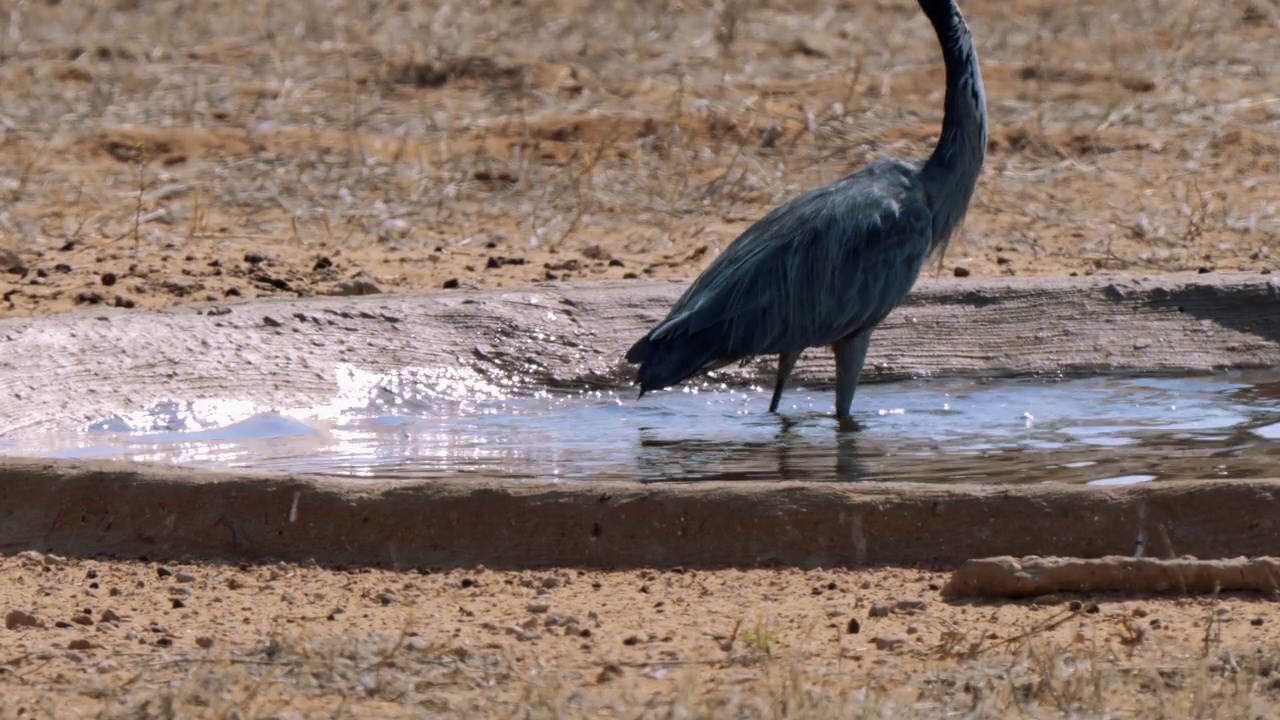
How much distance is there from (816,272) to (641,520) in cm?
255

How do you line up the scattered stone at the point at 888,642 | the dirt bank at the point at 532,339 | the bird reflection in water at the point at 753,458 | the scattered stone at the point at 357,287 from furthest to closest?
1. the scattered stone at the point at 357,287
2. the dirt bank at the point at 532,339
3. the bird reflection in water at the point at 753,458
4. the scattered stone at the point at 888,642

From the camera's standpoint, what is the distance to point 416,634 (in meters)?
4.06

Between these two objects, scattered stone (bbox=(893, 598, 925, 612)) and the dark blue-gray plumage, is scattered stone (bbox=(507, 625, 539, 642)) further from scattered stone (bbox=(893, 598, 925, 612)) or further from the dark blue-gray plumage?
the dark blue-gray plumage

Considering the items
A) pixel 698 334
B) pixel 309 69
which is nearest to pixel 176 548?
pixel 698 334

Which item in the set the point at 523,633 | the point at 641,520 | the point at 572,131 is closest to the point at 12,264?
the point at 572,131

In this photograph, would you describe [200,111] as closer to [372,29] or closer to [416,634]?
[372,29]

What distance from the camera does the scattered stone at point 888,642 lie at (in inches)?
154

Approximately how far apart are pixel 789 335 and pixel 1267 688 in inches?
135

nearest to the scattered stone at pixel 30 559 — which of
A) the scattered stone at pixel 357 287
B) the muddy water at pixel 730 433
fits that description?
the muddy water at pixel 730 433

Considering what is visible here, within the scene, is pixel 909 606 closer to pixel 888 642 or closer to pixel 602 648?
pixel 888 642

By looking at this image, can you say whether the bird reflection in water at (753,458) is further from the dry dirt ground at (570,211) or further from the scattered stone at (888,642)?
the scattered stone at (888,642)

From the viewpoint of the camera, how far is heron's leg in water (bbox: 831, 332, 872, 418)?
6.88 meters

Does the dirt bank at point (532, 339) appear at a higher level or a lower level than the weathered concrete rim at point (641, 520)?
higher

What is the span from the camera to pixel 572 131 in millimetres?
11188
